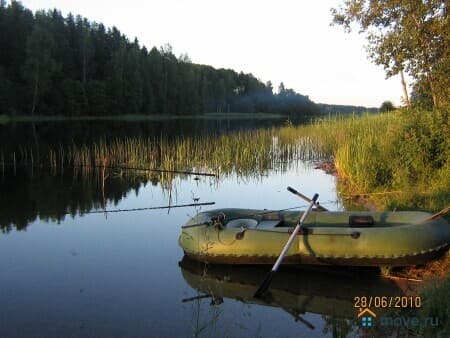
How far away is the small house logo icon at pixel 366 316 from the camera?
483 cm

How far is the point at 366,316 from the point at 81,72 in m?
63.9

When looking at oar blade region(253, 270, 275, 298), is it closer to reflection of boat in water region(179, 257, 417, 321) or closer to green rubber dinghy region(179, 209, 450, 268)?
reflection of boat in water region(179, 257, 417, 321)

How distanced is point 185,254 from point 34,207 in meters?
5.01

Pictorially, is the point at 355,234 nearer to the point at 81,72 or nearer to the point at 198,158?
the point at 198,158

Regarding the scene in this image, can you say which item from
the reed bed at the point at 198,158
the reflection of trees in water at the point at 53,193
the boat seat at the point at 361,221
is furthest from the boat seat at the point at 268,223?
the reed bed at the point at 198,158

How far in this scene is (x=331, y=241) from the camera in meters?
6.11

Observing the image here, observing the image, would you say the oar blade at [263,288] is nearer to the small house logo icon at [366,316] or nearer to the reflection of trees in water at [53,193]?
the small house logo icon at [366,316]

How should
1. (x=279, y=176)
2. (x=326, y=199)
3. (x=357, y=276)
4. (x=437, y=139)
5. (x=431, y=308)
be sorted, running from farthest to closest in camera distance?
(x=279, y=176) < (x=326, y=199) < (x=437, y=139) < (x=357, y=276) < (x=431, y=308)

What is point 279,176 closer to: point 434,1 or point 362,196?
point 362,196

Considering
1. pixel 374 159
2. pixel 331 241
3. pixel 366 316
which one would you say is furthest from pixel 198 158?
pixel 366 316

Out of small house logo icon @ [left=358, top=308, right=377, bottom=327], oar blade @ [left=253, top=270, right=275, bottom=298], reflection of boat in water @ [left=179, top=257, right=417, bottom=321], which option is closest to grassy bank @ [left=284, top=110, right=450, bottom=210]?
reflection of boat in water @ [left=179, top=257, right=417, bottom=321]

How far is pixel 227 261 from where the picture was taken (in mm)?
6480

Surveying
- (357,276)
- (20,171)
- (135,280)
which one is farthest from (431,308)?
(20,171)

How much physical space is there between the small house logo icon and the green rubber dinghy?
0.99 m
